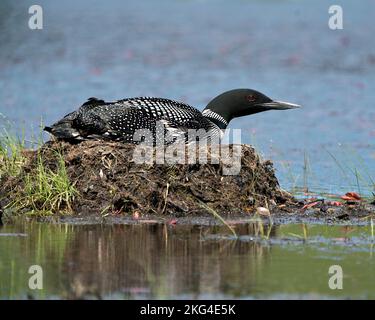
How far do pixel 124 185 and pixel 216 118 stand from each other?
1817mm

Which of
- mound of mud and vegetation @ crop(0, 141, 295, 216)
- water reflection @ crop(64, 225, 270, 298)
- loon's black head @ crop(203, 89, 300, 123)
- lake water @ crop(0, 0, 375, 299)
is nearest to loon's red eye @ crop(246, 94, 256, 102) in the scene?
loon's black head @ crop(203, 89, 300, 123)

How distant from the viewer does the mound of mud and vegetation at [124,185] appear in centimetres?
1034

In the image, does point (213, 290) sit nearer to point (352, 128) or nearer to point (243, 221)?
point (243, 221)

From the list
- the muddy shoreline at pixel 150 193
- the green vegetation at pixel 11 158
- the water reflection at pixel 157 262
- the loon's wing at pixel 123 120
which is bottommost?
the water reflection at pixel 157 262

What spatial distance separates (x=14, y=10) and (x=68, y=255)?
57.9 ft

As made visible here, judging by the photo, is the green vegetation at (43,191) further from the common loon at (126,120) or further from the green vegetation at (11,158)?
the common loon at (126,120)

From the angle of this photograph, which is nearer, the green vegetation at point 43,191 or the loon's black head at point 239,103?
the green vegetation at point 43,191

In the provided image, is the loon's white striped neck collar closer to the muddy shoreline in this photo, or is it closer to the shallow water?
the muddy shoreline

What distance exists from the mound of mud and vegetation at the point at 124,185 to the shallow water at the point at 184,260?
48cm

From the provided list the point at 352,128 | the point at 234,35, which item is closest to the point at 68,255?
the point at 352,128

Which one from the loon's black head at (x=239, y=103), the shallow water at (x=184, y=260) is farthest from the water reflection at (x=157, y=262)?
the loon's black head at (x=239, y=103)

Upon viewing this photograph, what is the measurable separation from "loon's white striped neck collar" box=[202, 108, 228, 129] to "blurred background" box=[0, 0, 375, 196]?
899 mm

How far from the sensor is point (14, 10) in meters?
25.7

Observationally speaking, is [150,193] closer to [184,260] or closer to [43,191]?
[43,191]
